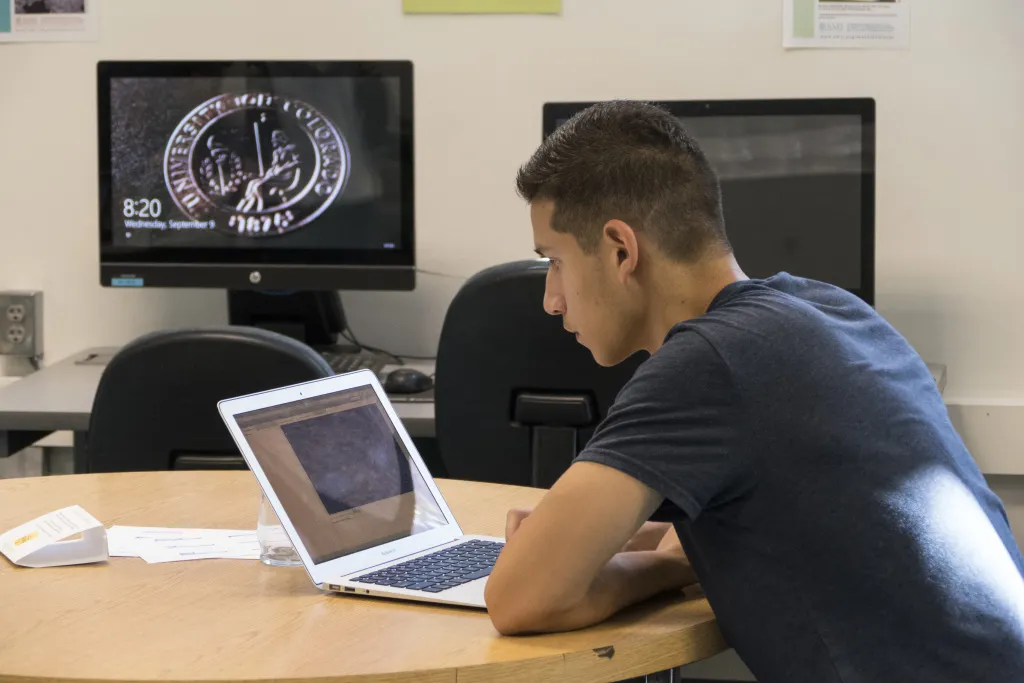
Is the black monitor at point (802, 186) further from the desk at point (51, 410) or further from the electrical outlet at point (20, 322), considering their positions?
the electrical outlet at point (20, 322)

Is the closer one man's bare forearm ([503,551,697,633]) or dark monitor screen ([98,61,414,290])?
man's bare forearm ([503,551,697,633])

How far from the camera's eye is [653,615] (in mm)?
1205

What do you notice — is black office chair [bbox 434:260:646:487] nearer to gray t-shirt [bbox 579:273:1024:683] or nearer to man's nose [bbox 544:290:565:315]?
man's nose [bbox 544:290:565:315]

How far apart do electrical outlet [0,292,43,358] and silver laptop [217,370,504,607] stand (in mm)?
1957

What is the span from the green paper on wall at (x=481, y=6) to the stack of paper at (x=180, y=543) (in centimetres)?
182

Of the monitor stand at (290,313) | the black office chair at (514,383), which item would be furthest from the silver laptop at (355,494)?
the monitor stand at (290,313)

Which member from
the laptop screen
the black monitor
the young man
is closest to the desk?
the black monitor

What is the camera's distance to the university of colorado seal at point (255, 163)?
2834 mm

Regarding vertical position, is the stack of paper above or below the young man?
below

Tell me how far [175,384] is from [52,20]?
1581mm

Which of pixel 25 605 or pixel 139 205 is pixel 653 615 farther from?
pixel 139 205

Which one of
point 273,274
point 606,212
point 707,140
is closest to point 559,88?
point 707,140

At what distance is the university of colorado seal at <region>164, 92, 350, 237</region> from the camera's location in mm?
2834

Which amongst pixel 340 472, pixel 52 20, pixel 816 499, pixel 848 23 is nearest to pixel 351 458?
pixel 340 472
